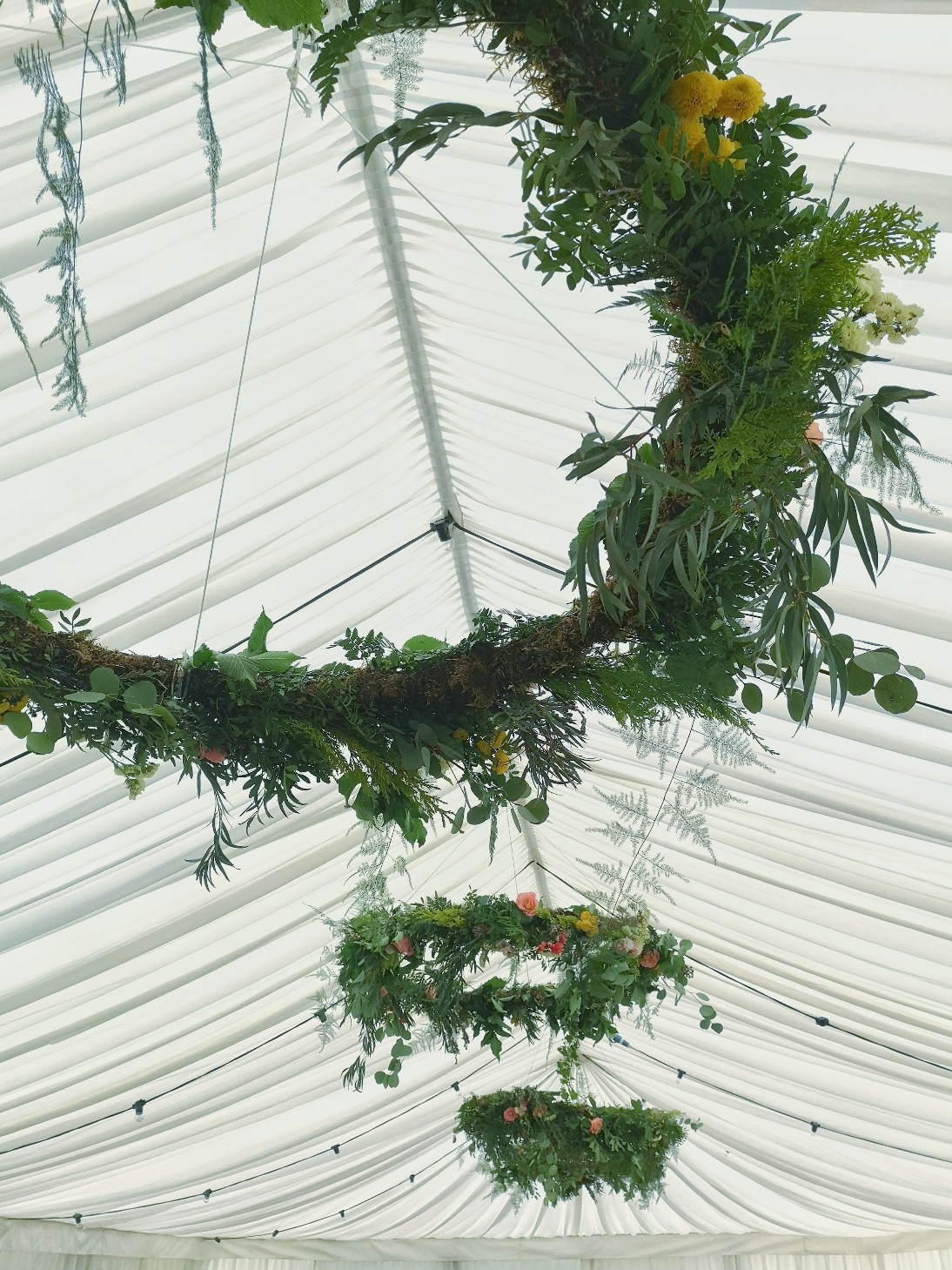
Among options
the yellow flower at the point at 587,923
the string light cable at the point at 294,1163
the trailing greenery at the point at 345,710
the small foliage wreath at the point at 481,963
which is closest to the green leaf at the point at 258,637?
the trailing greenery at the point at 345,710

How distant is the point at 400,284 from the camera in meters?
3.11

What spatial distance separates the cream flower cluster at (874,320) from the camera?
3.52 ft

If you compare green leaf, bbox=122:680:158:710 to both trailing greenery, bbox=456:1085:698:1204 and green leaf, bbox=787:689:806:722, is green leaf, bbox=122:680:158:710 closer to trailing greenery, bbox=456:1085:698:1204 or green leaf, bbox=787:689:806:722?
green leaf, bbox=787:689:806:722

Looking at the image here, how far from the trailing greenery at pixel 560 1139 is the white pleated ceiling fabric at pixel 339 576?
658mm

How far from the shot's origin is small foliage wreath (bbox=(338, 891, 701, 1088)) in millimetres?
3703

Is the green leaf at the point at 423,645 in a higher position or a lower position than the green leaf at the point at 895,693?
higher

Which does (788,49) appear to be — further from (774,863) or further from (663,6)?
(774,863)

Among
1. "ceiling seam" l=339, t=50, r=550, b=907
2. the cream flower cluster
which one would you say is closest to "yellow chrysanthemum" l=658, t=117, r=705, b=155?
the cream flower cluster

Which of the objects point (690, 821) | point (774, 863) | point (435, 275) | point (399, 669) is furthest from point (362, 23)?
point (774, 863)

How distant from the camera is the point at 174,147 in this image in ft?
7.25

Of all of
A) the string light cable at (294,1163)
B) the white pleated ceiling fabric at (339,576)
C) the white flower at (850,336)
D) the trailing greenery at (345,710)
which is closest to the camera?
the white flower at (850,336)

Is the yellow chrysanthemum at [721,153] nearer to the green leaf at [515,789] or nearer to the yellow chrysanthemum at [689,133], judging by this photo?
the yellow chrysanthemum at [689,133]

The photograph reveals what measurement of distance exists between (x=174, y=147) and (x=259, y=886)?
2.81 metres

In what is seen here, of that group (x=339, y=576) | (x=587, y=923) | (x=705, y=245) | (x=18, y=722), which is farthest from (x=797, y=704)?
(x=587, y=923)
